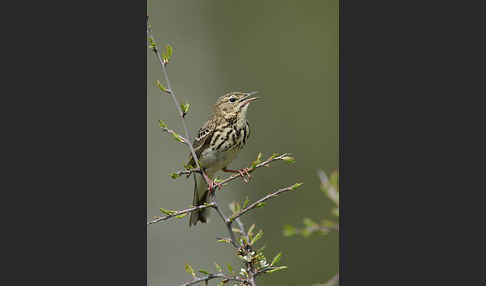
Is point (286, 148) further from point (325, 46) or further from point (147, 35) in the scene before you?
point (147, 35)

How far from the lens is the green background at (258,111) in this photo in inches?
113

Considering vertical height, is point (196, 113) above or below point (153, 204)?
above

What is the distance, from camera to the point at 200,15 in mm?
3223

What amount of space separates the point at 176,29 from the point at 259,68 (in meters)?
0.52

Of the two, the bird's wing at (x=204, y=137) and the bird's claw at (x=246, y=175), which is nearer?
the bird's claw at (x=246, y=175)

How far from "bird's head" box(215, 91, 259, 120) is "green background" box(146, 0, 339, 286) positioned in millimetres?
55

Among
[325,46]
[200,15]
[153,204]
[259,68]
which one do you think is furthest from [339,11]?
[153,204]

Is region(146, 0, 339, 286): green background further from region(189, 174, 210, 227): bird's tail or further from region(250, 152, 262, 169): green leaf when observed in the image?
region(250, 152, 262, 169): green leaf

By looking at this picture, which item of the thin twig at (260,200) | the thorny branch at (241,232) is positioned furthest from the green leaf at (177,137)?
the thin twig at (260,200)

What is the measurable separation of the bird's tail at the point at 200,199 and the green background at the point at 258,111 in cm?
4

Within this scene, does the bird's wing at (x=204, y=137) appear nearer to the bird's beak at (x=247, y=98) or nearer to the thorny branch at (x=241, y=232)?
the bird's beak at (x=247, y=98)

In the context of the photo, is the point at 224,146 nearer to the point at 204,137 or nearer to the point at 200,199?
the point at 204,137

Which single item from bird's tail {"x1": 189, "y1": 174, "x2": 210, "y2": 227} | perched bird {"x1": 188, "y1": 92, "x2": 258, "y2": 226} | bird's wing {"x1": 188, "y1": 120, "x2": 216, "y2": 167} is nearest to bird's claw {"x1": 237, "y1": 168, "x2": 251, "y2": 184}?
bird's tail {"x1": 189, "y1": 174, "x2": 210, "y2": 227}

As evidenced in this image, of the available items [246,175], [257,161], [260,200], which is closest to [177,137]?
[257,161]
